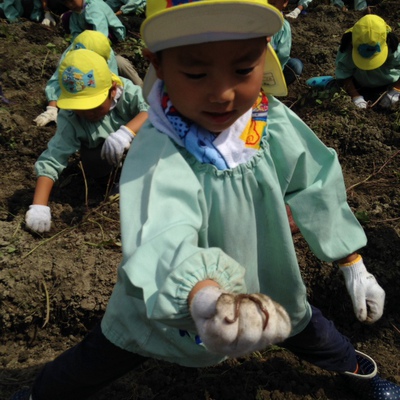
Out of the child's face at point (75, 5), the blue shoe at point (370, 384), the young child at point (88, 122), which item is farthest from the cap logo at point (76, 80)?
the child's face at point (75, 5)

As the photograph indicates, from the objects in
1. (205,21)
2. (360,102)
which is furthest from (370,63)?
(205,21)

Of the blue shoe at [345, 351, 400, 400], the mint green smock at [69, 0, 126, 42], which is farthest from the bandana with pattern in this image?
the mint green smock at [69, 0, 126, 42]

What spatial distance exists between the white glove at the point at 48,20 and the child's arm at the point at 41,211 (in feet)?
11.5

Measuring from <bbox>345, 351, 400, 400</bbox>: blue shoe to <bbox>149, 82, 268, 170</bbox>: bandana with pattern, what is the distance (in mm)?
1148

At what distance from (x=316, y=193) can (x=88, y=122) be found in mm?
2023

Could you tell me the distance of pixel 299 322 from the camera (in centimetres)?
174

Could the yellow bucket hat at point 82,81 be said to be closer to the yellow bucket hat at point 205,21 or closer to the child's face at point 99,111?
the child's face at point 99,111

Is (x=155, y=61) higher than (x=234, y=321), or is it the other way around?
(x=155, y=61)

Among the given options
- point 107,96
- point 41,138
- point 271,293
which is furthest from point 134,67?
point 271,293

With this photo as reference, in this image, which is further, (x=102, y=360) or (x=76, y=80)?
(x=76, y=80)

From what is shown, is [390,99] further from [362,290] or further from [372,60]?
[362,290]

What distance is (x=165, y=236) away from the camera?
3.82 feet

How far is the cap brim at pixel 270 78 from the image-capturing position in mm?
1466

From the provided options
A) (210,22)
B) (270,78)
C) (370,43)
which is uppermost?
(210,22)
